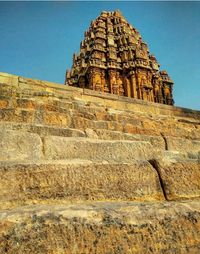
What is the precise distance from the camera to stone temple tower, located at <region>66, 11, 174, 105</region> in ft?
69.7

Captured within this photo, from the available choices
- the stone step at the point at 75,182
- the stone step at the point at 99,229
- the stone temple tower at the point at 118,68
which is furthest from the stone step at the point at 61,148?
the stone temple tower at the point at 118,68

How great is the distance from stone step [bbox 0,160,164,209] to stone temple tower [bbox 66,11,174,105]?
1860cm

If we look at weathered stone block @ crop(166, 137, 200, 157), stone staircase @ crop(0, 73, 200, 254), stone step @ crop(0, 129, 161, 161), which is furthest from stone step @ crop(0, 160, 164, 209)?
weathered stone block @ crop(166, 137, 200, 157)

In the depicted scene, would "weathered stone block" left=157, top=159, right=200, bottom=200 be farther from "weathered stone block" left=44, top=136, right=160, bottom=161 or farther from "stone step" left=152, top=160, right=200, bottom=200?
"weathered stone block" left=44, top=136, right=160, bottom=161

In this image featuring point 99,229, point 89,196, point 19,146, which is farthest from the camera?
point 19,146

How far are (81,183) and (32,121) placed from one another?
1.78 m

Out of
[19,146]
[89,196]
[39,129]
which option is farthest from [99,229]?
[39,129]

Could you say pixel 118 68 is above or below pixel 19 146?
above

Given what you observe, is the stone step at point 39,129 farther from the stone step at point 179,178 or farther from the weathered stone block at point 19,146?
the stone step at point 179,178

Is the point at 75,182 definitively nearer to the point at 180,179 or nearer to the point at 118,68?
the point at 180,179

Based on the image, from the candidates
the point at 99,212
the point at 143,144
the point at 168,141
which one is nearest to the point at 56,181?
the point at 99,212

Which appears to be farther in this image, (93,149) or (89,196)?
(93,149)

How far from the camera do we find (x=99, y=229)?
155 cm

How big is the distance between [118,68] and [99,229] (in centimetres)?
2161
